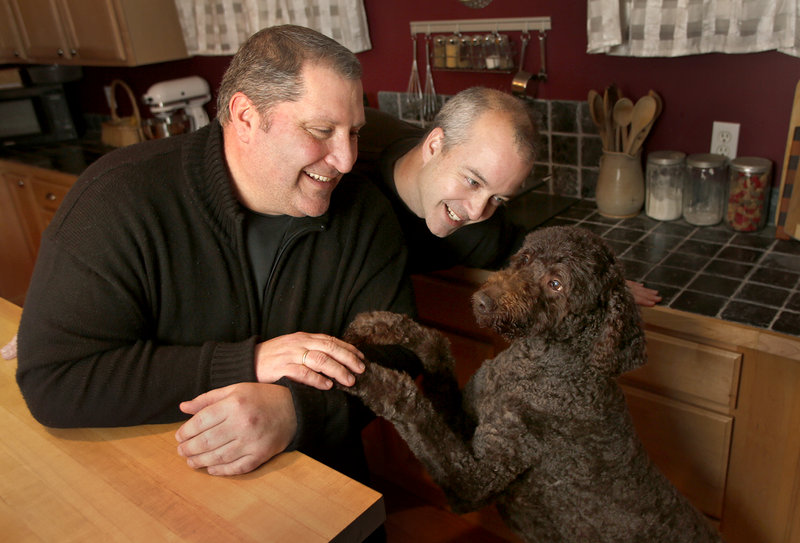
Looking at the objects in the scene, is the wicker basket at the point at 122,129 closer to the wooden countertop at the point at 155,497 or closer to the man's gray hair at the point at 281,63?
the man's gray hair at the point at 281,63

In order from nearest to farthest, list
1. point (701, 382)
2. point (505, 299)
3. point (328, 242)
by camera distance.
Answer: point (505, 299)
point (328, 242)
point (701, 382)

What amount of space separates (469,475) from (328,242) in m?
0.55

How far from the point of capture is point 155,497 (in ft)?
2.90

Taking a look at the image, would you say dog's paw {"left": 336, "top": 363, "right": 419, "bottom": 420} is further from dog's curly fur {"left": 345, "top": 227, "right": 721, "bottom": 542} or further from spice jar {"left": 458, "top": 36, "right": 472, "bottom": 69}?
spice jar {"left": 458, "top": 36, "right": 472, "bottom": 69}

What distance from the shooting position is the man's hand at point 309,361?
1031 mm

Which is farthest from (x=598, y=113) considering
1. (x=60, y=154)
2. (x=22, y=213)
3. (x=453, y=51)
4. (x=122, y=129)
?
(x=22, y=213)

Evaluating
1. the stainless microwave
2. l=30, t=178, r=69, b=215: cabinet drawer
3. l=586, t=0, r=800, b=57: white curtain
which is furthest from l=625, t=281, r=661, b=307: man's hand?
the stainless microwave

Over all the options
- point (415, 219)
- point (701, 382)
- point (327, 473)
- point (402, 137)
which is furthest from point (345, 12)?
point (327, 473)

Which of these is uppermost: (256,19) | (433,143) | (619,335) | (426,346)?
(256,19)

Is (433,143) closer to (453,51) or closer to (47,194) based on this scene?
(453,51)

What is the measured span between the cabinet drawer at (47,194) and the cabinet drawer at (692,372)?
2.86 metres

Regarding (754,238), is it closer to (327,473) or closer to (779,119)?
(779,119)

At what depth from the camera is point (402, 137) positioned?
1.75 metres

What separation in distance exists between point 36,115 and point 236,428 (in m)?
3.59
